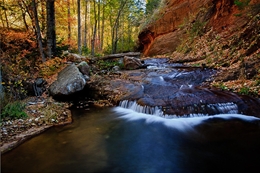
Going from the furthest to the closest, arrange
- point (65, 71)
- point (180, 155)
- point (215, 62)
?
point (215, 62) → point (65, 71) → point (180, 155)

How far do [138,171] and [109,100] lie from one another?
446 cm

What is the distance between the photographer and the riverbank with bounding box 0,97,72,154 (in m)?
4.80

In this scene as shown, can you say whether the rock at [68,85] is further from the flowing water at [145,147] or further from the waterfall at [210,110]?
the waterfall at [210,110]

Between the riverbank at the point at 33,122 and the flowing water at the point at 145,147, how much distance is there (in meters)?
0.25

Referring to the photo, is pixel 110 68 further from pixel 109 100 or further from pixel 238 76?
pixel 238 76

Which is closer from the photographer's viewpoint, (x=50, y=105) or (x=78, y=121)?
(x=78, y=121)

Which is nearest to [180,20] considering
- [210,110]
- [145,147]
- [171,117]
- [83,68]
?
[83,68]

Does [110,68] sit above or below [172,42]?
below

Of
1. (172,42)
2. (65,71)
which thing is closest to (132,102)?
(65,71)

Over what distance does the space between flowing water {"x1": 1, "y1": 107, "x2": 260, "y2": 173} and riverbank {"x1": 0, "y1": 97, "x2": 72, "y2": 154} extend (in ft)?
0.82

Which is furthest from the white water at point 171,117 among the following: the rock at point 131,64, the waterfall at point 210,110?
the rock at point 131,64

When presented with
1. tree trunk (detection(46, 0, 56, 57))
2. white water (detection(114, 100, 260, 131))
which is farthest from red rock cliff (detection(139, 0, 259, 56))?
tree trunk (detection(46, 0, 56, 57))

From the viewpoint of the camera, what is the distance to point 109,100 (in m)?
8.14

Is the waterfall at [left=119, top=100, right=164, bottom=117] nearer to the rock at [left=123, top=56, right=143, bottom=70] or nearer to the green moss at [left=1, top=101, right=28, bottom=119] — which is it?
the green moss at [left=1, top=101, right=28, bottom=119]
